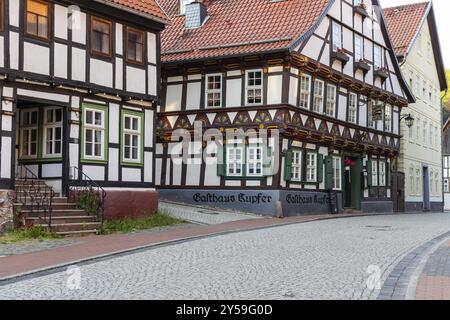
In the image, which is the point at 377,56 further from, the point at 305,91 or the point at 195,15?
the point at 195,15

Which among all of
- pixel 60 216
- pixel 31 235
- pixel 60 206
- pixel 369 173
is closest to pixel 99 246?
pixel 31 235

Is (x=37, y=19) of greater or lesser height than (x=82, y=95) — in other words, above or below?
above

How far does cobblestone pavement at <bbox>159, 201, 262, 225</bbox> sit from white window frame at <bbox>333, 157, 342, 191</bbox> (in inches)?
251

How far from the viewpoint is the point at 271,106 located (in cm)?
2555

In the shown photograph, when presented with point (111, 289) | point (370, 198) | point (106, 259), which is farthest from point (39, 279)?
point (370, 198)

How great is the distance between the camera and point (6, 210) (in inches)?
631

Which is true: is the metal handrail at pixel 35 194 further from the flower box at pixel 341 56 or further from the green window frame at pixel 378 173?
the green window frame at pixel 378 173

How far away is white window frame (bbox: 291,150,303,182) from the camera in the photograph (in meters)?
26.7

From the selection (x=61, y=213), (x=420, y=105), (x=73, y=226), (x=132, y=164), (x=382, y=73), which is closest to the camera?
(x=73, y=226)

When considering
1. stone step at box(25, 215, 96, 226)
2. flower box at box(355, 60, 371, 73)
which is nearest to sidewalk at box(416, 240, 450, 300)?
stone step at box(25, 215, 96, 226)

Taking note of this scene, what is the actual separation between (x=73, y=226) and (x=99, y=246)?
2.86m

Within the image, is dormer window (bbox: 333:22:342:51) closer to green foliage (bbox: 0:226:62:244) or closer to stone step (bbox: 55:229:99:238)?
stone step (bbox: 55:229:99:238)
